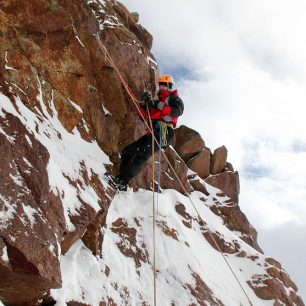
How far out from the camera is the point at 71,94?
9.95m

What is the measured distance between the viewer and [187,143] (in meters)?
19.2

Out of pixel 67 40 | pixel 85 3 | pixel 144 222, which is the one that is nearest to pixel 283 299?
pixel 144 222

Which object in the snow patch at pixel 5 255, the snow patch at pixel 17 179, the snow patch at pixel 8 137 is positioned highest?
the snow patch at pixel 8 137

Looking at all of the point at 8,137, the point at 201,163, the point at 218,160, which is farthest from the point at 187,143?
the point at 8,137

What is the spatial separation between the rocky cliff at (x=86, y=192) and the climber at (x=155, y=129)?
545mm

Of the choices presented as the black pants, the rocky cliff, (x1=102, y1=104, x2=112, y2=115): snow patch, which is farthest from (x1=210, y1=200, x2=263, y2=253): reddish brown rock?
the black pants

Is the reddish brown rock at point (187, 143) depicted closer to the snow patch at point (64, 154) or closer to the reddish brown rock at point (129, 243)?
the snow patch at point (64, 154)

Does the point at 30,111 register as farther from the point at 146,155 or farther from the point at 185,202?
the point at 185,202

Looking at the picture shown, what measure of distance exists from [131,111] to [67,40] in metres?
2.75

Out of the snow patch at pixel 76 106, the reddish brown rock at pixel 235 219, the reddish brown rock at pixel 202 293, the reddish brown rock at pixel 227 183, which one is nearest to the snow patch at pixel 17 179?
the snow patch at pixel 76 106

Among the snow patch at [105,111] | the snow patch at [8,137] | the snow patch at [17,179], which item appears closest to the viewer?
the snow patch at [17,179]

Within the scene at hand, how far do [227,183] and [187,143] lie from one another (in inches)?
120

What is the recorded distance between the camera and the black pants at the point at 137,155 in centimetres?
959

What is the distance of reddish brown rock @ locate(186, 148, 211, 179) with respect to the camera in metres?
19.2
